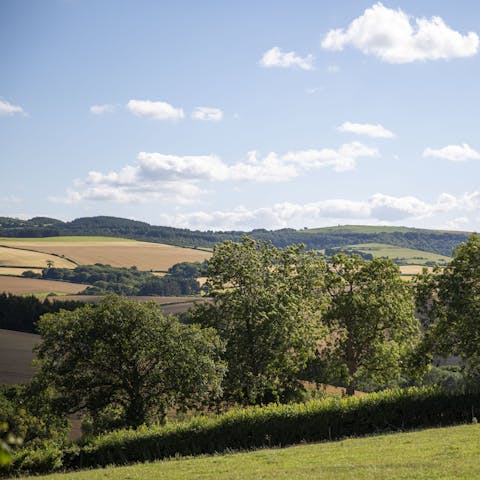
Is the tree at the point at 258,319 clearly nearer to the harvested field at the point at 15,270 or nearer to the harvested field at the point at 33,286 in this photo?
the harvested field at the point at 33,286

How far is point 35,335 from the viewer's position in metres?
109

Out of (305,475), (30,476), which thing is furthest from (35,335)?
(305,475)

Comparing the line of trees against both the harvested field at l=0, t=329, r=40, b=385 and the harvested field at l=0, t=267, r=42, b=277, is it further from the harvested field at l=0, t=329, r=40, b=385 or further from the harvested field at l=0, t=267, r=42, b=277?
the harvested field at l=0, t=267, r=42, b=277

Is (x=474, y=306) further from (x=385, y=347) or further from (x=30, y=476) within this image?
(x=30, y=476)

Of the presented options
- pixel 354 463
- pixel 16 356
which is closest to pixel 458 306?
pixel 354 463

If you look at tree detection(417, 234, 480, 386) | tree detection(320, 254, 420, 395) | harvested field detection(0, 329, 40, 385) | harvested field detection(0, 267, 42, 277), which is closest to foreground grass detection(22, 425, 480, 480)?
tree detection(417, 234, 480, 386)

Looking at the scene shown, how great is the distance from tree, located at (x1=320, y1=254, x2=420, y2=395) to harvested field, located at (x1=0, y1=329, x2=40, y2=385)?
39.3 meters

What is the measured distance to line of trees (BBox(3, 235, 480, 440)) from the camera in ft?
145

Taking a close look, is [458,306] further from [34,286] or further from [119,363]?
[34,286]

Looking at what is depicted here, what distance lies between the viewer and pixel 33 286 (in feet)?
540

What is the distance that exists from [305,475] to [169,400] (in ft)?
84.4

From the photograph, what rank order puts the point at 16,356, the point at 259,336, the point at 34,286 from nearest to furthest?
the point at 259,336
the point at 16,356
the point at 34,286

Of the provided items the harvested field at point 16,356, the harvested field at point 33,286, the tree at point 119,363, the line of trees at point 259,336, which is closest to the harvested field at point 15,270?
the harvested field at point 33,286

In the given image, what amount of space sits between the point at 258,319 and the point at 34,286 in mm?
126740
